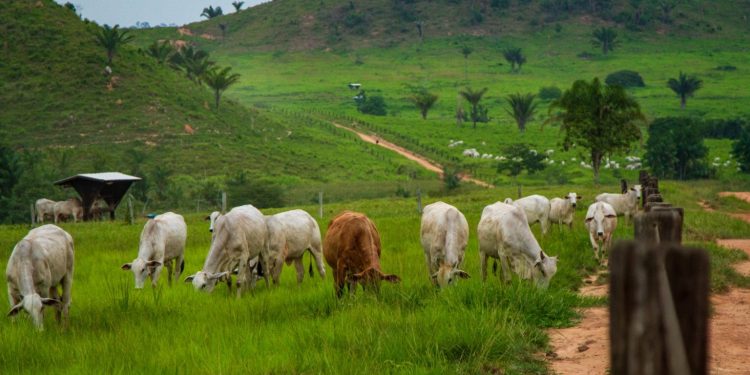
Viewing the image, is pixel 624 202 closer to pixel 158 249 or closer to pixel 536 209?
pixel 536 209

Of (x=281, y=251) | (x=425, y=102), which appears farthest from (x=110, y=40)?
(x=281, y=251)

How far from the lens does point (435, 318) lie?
8.86 metres

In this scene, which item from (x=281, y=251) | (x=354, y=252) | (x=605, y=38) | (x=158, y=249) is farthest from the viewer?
(x=605, y=38)

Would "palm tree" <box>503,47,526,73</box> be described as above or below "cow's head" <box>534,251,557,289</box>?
above

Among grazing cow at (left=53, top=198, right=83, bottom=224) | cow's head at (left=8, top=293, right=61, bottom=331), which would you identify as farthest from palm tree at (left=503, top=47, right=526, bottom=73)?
cow's head at (left=8, top=293, right=61, bottom=331)

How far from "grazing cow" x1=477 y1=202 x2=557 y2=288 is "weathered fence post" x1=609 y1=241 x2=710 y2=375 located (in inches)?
387

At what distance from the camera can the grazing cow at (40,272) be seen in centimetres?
1025

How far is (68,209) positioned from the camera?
132ft

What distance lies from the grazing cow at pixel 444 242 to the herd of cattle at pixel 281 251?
16 mm

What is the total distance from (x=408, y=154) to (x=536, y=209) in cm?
5511

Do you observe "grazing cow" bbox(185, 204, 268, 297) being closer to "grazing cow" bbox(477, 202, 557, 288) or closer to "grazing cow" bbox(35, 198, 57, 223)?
"grazing cow" bbox(477, 202, 557, 288)

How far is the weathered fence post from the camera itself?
2287mm

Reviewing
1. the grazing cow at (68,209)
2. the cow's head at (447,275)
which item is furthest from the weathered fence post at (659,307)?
the grazing cow at (68,209)

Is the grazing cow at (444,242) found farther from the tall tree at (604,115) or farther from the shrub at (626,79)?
the shrub at (626,79)
